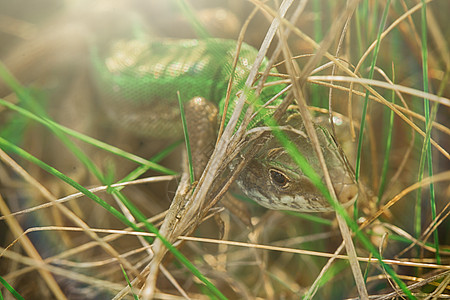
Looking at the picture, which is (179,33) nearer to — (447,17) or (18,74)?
(18,74)

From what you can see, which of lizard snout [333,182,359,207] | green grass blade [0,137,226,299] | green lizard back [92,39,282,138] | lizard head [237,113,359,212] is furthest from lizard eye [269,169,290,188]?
green grass blade [0,137,226,299]

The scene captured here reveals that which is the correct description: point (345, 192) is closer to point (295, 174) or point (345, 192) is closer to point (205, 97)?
point (295, 174)

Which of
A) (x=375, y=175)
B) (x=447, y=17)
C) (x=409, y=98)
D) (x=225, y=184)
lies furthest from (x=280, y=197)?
(x=447, y=17)

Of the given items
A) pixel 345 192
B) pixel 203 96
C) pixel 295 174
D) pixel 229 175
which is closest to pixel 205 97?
pixel 203 96

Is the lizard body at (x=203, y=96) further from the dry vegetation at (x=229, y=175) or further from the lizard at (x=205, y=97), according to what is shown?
the dry vegetation at (x=229, y=175)

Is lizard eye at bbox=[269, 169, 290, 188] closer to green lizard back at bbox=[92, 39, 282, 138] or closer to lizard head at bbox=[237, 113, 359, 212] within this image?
lizard head at bbox=[237, 113, 359, 212]

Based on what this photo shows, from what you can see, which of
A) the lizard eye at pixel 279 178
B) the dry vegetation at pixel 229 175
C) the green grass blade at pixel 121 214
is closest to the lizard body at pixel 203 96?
the lizard eye at pixel 279 178
